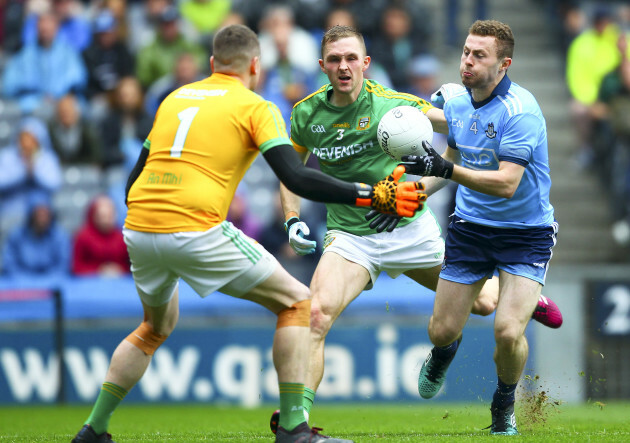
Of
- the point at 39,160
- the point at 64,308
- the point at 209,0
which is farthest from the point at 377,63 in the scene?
the point at 64,308

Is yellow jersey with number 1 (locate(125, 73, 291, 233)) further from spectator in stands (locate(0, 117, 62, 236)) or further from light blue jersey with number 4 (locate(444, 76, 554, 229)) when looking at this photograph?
spectator in stands (locate(0, 117, 62, 236))

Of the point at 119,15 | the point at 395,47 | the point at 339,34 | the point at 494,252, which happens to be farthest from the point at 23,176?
the point at 494,252

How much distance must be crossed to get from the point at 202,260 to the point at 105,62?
10260 millimetres

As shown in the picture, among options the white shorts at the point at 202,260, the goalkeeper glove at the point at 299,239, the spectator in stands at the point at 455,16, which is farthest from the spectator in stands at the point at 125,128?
the white shorts at the point at 202,260

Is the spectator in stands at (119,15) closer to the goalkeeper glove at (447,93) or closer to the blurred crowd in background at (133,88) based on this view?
the blurred crowd in background at (133,88)

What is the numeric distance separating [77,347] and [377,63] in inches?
257

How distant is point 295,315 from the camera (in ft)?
20.9

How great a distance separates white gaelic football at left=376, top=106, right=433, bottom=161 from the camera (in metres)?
7.27

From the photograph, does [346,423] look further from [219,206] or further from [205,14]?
[205,14]

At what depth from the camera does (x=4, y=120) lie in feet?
50.8

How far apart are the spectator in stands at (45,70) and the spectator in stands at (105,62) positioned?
165 mm

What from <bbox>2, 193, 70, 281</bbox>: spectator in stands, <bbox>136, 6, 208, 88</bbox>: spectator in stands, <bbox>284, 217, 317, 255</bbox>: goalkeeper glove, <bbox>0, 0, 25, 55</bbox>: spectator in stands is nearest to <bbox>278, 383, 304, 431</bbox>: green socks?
<bbox>284, 217, 317, 255</bbox>: goalkeeper glove

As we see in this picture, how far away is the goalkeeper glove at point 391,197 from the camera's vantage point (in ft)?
20.3

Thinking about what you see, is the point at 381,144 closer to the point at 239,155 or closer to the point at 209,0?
the point at 239,155
